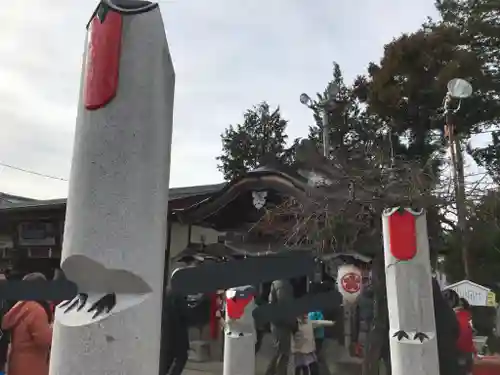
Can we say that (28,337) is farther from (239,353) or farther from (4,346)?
(239,353)

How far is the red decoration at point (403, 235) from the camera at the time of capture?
5.13 m

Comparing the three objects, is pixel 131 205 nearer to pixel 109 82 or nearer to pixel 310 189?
pixel 109 82

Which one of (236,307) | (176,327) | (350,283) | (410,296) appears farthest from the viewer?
(350,283)

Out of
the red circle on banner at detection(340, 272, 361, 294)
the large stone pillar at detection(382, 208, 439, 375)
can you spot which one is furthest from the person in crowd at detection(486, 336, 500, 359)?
the large stone pillar at detection(382, 208, 439, 375)

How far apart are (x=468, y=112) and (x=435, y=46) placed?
2.66 m

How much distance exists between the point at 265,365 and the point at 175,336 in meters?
7.06

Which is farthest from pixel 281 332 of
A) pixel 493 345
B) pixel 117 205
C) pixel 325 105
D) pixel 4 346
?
pixel 325 105

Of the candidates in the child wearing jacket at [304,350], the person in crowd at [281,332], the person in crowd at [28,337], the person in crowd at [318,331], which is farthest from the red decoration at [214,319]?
the person in crowd at [28,337]

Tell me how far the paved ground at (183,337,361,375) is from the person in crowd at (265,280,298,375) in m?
2.59

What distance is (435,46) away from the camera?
19.0 metres

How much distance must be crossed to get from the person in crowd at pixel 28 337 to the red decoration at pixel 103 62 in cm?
291

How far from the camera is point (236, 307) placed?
22.2 ft

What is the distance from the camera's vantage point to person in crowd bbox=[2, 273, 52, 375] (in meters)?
4.77

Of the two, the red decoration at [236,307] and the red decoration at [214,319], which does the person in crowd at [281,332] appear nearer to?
the red decoration at [236,307]
